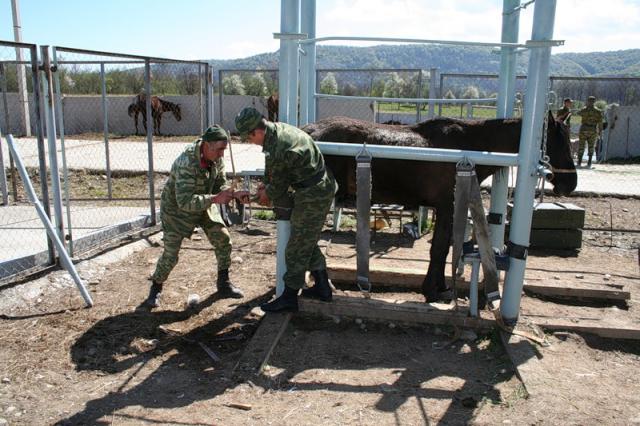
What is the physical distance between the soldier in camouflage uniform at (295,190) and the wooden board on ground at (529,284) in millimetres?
669

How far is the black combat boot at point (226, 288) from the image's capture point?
17.2ft

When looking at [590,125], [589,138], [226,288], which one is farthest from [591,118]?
[226,288]

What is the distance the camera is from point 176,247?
15.9 feet

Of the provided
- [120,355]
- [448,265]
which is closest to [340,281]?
[448,265]

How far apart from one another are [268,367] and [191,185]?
1648 millimetres

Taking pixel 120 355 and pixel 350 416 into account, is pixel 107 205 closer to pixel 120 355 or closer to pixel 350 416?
pixel 120 355

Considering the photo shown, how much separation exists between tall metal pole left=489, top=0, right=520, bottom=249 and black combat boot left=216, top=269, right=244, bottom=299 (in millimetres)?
2423

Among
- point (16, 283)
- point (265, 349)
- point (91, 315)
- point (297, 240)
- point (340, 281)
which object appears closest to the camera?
point (265, 349)

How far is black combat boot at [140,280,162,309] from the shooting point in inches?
195

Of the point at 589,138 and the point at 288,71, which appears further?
the point at 589,138

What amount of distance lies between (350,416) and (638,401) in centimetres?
184

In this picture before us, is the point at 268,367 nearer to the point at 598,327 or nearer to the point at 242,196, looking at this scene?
the point at 242,196

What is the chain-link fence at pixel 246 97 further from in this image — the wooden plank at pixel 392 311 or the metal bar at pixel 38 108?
the wooden plank at pixel 392 311

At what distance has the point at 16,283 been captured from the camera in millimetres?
5074
